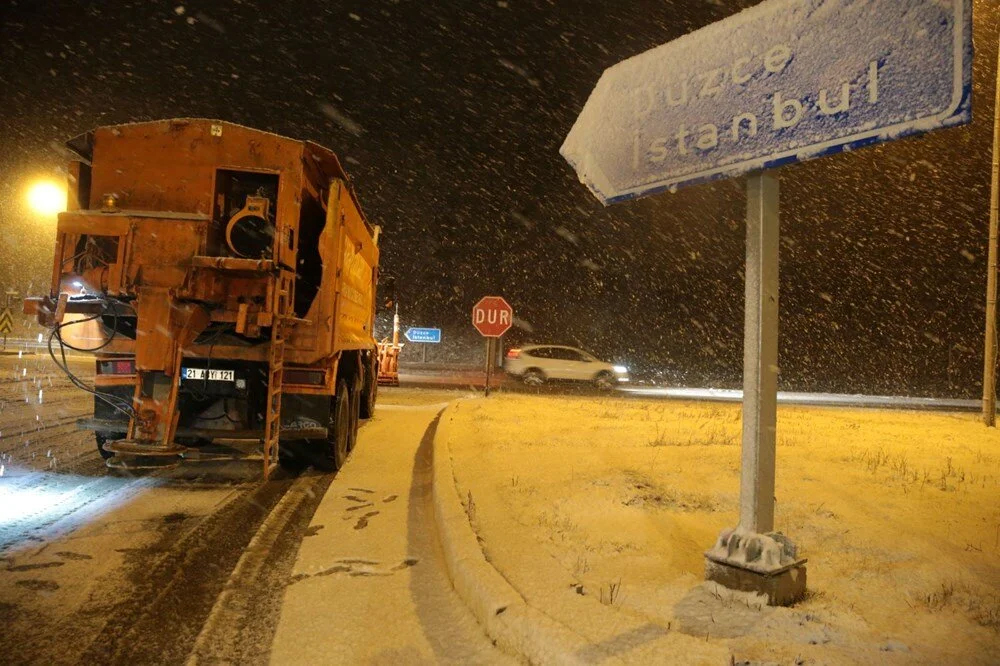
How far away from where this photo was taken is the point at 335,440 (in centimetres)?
733

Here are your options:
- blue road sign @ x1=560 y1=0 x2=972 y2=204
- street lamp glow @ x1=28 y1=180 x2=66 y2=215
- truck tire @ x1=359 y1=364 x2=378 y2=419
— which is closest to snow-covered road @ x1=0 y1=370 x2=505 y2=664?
blue road sign @ x1=560 y1=0 x2=972 y2=204

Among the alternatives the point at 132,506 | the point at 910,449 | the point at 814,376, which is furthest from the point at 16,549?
the point at 814,376

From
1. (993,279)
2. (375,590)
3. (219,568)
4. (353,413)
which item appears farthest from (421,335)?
(375,590)

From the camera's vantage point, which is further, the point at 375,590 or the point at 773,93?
the point at 375,590

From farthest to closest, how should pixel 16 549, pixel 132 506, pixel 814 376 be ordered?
pixel 814 376 → pixel 132 506 → pixel 16 549

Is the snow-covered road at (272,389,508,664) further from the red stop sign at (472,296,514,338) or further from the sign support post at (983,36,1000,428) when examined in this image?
the sign support post at (983,36,1000,428)

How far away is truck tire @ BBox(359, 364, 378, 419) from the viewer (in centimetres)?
1102

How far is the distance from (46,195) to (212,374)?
52.8 feet

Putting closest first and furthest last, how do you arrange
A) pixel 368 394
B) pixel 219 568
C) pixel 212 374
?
pixel 219 568
pixel 212 374
pixel 368 394

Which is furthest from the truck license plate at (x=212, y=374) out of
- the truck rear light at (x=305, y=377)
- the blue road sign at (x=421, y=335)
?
the blue road sign at (x=421, y=335)

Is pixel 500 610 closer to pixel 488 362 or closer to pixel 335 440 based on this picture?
pixel 335 440

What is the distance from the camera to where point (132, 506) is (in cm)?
A: 568

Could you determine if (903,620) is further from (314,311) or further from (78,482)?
(78,482)

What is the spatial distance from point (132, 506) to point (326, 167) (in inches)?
153
